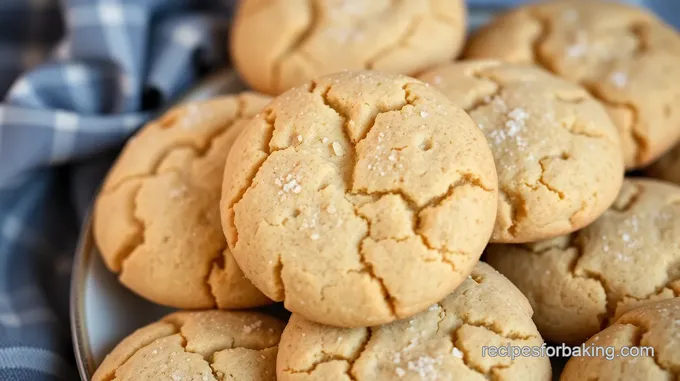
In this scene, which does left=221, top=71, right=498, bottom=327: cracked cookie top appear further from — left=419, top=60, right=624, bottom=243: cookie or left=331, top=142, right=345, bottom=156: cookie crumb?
left=419, top=60, right=624, bottom=243: cookie

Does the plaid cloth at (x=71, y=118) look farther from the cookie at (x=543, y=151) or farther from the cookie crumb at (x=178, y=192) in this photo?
the cookie at (x=543, y=151)

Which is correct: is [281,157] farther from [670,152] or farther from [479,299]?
[670,152]

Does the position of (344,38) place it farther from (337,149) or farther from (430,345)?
(430,345)

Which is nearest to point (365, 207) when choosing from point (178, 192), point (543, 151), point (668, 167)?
point (543, 151)

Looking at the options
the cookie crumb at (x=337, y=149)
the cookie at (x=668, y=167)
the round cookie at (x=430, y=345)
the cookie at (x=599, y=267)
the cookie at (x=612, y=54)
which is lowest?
→ the cookie at (x=668, y=167)

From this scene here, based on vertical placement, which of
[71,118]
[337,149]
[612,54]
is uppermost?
[337,149]

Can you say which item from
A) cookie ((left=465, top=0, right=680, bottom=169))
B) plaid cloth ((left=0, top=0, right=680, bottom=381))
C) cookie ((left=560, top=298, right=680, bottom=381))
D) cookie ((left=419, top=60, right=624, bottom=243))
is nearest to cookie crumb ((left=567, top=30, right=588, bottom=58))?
cookie ((left=465, top=0, right=680, bottom=169))

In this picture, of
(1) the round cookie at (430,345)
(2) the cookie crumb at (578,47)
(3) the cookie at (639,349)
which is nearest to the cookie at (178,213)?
(1) the round cookie at (430,345)
